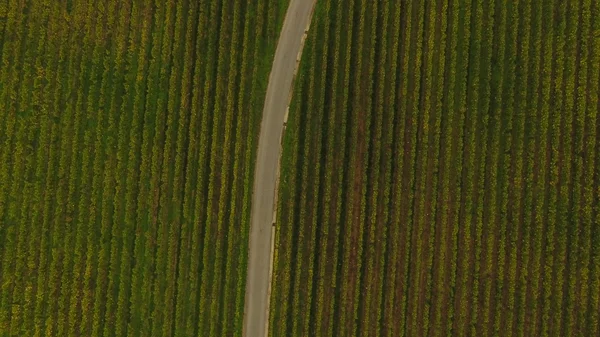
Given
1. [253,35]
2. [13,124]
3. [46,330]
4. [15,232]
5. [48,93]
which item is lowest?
[46,330]

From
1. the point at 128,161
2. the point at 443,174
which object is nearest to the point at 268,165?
the point at 128,161

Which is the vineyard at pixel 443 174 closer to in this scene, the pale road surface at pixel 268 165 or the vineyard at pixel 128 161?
the pale road surface at pixel 268 165

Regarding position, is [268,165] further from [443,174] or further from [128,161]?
[443,174]

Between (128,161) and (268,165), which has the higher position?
(268,165)

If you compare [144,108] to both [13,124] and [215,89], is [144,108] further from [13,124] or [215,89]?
[13,124]

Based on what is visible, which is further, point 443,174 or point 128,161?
point 128,161

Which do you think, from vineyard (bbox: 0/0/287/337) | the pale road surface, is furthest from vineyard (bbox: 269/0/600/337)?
vineyard (bbox: 0/0/287/337)

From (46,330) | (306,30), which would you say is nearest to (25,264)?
(46,330)

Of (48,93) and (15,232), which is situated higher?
(48,93)
